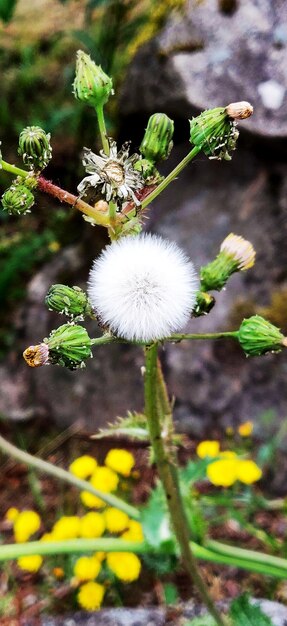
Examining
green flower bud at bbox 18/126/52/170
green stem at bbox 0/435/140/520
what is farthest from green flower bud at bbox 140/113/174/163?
green stem at bbox 0/435/140/520

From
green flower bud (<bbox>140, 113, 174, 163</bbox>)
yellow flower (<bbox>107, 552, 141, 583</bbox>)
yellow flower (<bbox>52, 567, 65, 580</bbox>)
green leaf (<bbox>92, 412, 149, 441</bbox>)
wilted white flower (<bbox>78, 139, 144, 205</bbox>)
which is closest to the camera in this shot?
wilted white flower (<bbox>78, 139, 144, 205</bbox>)

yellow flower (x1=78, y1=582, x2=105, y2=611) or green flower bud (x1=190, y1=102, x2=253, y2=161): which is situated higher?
green flower bud (x1=190, y1=102, x2=253, y2=161)

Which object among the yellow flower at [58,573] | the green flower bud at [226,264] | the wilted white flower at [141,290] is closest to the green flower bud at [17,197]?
the wilted white flower at [141,290]

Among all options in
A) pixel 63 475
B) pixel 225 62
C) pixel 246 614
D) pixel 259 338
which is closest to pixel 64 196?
pixel 259 338

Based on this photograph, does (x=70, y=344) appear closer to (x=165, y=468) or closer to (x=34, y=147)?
(x=34, y=147)

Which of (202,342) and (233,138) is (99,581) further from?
(233,138)

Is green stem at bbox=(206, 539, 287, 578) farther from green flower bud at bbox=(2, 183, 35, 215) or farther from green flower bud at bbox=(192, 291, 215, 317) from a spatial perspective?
green flower bud at bbox=(2, 183, 35, 215)
